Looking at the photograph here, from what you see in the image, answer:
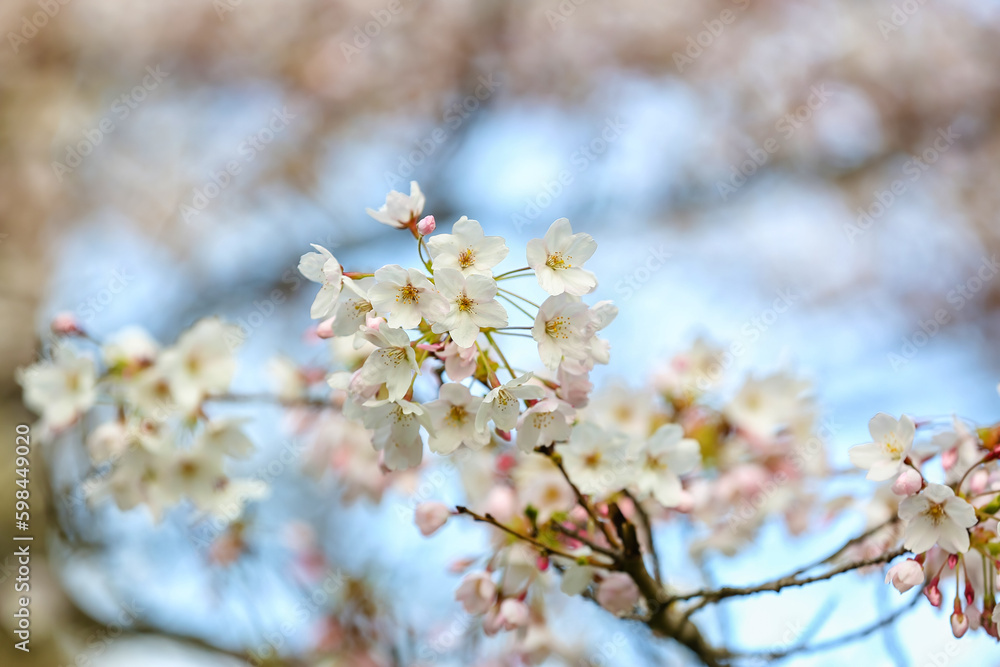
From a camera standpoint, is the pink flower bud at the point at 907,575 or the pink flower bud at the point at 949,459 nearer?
the pink flower bud at the point at 907,575

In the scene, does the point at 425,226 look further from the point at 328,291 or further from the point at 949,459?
the point at 949,459

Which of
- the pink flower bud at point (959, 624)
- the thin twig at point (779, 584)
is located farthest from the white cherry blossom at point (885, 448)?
the pink flower bud at point (959, 624)

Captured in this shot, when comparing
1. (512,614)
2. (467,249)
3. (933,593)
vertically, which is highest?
(467,249)

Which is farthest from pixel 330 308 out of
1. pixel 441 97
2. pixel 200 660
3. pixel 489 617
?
pixel 441 97

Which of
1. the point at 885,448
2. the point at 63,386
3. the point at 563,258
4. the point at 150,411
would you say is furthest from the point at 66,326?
the point at 885,448

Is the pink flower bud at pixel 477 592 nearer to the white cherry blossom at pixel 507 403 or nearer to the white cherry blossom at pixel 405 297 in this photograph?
the white cherry blossom at pixel 507 403

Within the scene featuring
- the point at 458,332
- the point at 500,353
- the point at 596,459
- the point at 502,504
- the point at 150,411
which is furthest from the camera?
the point at 150,411

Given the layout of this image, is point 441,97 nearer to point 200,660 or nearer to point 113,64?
point 113,64
